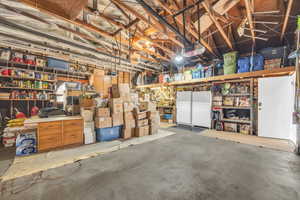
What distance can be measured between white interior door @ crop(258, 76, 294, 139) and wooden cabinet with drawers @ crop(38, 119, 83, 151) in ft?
19.7

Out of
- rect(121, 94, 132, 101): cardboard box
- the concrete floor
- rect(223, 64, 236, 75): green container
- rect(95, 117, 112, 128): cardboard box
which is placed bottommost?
the concrete floor

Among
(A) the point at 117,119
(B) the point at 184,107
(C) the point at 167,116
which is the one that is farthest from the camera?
(C) the point at 167,116

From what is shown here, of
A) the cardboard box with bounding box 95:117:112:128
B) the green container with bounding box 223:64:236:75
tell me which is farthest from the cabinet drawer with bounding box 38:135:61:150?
the green container with bounding box 223:64:236:75

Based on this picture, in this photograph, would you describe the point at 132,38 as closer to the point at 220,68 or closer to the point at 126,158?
the point at 126,158

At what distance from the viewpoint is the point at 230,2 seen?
2.28 meters

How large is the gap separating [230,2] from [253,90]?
11.9ft

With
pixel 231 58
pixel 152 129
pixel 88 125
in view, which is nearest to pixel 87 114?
pixel 88 125

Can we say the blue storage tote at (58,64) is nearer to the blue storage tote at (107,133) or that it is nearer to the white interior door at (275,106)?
the blue storage tote at (107,133)

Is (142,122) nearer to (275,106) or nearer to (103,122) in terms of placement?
(103,122)

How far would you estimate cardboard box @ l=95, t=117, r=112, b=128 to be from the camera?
3.56 m

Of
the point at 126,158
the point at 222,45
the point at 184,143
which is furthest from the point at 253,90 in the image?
the point at 126,158

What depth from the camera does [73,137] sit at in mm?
3193

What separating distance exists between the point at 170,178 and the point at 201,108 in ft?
13.8

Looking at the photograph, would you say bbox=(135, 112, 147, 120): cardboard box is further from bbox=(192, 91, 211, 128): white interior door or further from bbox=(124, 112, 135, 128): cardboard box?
bbox=(192, 91, 211, 128): white interior door
